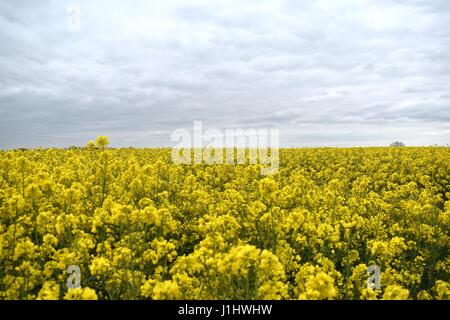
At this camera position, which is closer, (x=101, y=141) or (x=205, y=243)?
(x=205, y=243)

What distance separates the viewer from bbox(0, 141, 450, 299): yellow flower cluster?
190 inches

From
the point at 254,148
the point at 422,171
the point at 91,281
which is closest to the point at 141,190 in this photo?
the point at 91,281

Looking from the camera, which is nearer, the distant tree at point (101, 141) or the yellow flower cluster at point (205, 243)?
the yellow flower cluster at point (205, 243)

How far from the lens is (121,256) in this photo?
5414 millimetres

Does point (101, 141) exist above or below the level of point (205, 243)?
above

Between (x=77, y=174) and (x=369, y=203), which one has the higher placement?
(x=77, y=174)

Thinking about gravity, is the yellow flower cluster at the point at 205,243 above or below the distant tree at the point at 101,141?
below

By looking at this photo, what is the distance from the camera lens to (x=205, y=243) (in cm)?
528

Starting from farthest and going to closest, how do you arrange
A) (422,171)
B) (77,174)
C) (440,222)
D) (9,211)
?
(422,171) < (77,174) < (440,222) < (9,211)

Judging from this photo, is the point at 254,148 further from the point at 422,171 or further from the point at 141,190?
the point at 141,190

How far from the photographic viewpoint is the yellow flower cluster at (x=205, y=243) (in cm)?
483

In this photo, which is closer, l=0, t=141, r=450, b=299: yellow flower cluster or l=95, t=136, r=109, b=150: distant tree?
l=0, t=141, r=450, b=299: yellow flower cluster

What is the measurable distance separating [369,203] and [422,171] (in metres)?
9.49

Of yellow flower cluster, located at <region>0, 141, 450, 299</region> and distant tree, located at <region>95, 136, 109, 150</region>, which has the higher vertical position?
distant tree, located at <region>95, 136, 109, 150</region>
